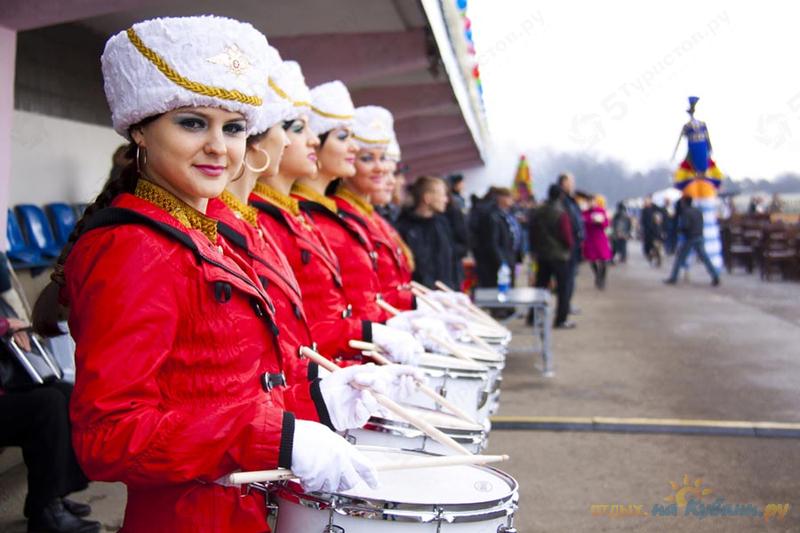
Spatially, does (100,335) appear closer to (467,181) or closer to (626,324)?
(626,324)

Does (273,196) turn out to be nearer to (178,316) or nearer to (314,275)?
(314,275)

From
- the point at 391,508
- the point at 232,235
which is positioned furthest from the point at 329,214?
the point at 391,508

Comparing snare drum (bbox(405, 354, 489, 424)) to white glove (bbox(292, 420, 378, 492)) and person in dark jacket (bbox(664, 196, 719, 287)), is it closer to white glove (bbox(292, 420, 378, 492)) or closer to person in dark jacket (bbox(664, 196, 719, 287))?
white glove (bbox(292, 420, 378, 492))

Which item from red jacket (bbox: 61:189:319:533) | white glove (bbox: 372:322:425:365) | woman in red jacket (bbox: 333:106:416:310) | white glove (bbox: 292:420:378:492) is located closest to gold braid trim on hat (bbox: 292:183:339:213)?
woman in red jacket (bbox: 333:106:416:310)

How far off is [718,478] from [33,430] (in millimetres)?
3732

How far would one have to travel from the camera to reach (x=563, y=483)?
5266mm

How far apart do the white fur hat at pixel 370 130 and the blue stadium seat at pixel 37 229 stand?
8.33 ft

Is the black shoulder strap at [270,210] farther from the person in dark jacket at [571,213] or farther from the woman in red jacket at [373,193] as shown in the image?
the person in dark jacket at [571,213]

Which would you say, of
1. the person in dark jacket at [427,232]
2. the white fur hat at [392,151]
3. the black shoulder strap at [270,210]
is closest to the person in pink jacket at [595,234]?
the person in dark jacket at [427,232]

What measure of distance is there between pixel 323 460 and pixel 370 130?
3.75m

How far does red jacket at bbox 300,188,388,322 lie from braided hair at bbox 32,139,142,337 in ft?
5.94

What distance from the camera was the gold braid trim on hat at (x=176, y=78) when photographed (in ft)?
6.53

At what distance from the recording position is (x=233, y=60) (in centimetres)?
208

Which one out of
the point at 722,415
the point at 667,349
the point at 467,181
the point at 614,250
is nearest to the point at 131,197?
the point at 722,415
